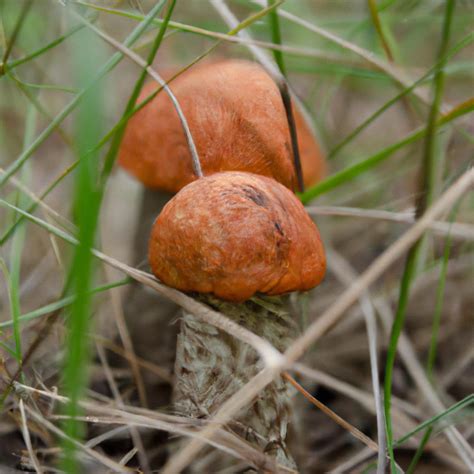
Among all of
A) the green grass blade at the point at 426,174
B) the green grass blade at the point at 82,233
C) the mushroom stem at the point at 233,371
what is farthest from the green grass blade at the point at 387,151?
the green grass blade at the point at 82,233

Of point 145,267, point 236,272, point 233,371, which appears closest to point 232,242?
point 236,272

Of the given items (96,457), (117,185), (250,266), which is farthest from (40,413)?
(117,185)

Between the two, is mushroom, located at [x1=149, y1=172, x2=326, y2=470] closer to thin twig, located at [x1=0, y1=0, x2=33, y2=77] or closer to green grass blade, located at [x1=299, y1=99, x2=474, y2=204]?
green grass blade, located at [x1=299, y1=99, x2=474, y2=204]

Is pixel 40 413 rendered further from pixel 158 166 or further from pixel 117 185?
pixel 117 185

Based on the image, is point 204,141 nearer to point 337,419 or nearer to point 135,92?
point 135,92

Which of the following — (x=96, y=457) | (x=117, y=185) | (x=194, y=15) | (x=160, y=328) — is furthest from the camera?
(x=117, y=185)
